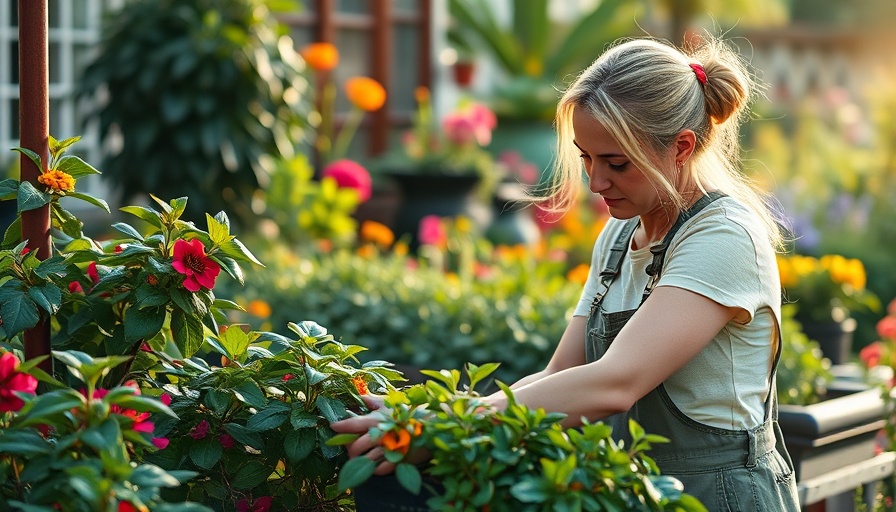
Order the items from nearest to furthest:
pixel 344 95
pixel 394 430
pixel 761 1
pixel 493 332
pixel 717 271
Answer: pixel 394 430
pixel 717 271
pixel 493 332
pixel 344 95
pixel 761 1

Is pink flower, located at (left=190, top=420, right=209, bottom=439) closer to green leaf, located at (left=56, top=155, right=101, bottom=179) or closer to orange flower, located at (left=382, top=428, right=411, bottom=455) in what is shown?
orange flower, located at (left=382, top=428, right=411, bottom=455)

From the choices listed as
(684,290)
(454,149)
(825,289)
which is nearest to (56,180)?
(684,290)

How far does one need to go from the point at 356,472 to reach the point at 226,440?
0.29 meters

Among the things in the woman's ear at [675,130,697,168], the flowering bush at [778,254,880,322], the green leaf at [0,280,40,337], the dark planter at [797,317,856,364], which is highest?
the woman's ear at [675,130,697,168]

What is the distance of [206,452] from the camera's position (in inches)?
61.3

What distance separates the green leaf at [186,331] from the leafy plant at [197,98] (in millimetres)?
3233

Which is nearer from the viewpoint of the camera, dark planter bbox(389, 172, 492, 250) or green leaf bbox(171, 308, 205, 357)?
green leaf bbox(171, 308, 205, 357)

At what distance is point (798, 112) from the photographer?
39.4ft

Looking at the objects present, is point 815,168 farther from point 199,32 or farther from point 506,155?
point 199,32

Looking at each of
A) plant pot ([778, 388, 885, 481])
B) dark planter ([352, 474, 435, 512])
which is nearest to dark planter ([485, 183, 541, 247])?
plant pot ([778, 388, 885, 481])

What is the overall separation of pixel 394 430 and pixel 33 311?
1.79 feet

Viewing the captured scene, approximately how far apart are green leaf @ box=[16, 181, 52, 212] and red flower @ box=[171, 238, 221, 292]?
0.68ft

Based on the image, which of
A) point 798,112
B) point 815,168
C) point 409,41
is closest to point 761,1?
point 798,112

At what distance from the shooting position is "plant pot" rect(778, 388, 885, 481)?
2.60 m
